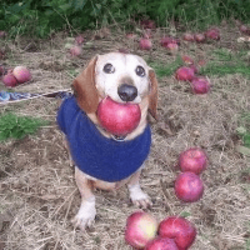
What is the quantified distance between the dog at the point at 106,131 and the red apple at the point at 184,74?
74.2 inches

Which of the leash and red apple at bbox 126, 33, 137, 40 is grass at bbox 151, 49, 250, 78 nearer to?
red apple at bbox 126, 33, 137, 40

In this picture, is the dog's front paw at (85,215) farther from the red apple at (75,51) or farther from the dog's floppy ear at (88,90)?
the red apple at (75,51)

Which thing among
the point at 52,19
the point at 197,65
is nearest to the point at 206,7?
the point at 197,65

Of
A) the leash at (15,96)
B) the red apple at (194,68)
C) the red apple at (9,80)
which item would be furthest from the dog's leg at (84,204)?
the red apple at (194,68)

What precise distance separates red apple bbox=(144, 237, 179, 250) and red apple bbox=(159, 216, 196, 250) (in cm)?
7

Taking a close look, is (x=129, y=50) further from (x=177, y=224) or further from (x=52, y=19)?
(x=177, y=224)

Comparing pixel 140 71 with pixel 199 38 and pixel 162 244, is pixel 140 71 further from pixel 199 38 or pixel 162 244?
pixel 199 38

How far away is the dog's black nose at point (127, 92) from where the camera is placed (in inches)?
83.5

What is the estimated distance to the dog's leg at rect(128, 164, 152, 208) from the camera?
2.86 meters

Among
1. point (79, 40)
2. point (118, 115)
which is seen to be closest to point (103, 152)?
point (118, 115)

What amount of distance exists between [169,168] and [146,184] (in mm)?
268

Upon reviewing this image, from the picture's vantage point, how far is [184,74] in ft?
14.3

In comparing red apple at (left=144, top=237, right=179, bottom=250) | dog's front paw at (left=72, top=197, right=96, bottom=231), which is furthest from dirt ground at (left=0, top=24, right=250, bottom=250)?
red apple at (left=144, top=237, right=179, bottom=250)

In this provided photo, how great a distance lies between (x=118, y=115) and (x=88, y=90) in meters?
0.28
